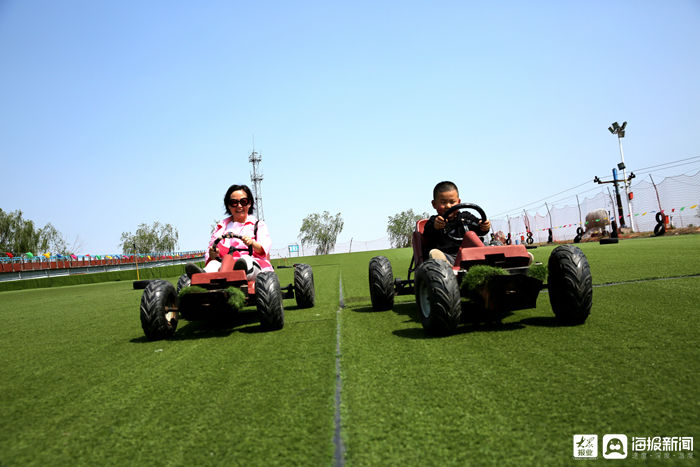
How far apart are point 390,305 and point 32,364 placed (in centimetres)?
404

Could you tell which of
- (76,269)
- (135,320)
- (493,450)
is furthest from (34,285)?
(493,450)

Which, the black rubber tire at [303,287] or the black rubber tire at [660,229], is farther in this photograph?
the black rubber tire at [660,229]

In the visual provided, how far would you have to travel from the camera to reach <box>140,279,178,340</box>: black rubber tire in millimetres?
4660

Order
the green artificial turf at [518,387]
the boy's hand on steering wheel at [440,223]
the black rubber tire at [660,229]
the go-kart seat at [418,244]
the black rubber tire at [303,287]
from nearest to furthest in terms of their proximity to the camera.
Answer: the green artificial turf at [518,387]
the boy's hand on steering wheel at [440,223]
the go-kart seat at [418,244]
the black rubber tire at [303,287]
the black rubber tire at [660,229]

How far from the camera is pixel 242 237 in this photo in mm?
5488

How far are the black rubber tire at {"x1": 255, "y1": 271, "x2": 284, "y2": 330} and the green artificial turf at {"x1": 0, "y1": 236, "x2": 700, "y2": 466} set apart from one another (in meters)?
0.25

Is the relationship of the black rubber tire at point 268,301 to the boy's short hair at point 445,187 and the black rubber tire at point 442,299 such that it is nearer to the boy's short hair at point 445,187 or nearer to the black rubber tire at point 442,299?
the black rubber tire at point 442,299

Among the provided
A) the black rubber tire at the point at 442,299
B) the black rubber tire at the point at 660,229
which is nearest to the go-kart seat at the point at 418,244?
the black rubber tire at the point at 442,299

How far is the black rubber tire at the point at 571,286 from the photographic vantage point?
379 cm

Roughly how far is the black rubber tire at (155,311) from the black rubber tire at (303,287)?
2.36m

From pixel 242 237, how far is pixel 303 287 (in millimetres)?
1769

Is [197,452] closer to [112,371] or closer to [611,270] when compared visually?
[112,371]

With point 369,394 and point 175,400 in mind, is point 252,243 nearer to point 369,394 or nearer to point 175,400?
point 175,400

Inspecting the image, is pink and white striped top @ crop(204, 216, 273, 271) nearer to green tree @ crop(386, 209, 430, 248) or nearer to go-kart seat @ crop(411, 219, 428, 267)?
go-kart seat @ crop(411, 219, 428, 267)
